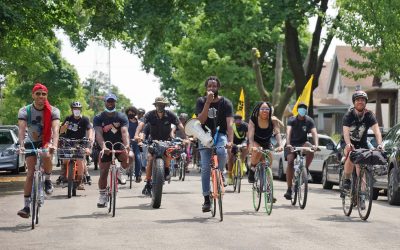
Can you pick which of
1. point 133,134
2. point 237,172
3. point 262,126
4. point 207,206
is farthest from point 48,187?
point 133,134

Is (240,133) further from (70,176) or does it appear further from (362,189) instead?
(362,189)

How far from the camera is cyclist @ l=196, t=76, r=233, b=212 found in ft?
44.6

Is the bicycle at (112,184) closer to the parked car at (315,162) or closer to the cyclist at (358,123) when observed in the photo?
the cyclist at (358,123)

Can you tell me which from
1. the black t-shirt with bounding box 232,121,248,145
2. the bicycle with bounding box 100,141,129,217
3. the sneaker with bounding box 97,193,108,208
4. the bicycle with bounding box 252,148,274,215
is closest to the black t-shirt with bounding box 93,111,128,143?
the bicycle with bounding box 100,141,129,217

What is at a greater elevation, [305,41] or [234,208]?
[305,41]

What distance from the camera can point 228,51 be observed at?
55.7m

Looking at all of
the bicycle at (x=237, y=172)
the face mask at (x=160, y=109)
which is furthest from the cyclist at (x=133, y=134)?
the face mask at (x=160, y=109)

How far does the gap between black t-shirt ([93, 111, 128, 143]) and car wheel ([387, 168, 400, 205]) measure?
5.30m

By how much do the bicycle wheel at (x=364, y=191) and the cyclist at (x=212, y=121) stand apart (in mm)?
1948

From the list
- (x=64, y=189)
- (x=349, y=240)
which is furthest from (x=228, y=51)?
(x=349, y=240)

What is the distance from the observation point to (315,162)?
27422 mm

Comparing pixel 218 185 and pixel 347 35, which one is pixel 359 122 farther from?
pixel 347 35

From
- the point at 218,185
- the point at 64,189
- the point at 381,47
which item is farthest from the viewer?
the point at 381,47

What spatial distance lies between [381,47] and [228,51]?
25608 mm
